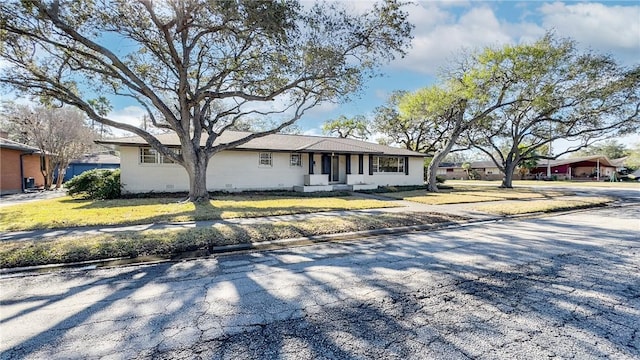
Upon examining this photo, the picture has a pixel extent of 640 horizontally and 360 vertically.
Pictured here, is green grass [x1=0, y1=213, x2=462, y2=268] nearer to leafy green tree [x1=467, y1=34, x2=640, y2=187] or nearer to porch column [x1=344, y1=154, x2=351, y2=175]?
porch column [x1=344, y1=154, x2=351, y2=175]

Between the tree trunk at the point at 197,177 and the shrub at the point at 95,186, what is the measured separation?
14.8ft

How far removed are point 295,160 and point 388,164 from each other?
7.56 metres

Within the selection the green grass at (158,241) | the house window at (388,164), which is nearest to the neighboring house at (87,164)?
the house window at (388,164)

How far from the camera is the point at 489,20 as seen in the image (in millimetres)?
11984

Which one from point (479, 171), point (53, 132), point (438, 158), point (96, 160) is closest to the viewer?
point (438, 158)

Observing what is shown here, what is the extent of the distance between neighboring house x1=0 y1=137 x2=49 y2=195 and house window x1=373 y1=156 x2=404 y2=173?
71.6ft

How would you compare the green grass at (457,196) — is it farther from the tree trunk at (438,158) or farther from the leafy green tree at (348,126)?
the leafy green tree at (348,126)

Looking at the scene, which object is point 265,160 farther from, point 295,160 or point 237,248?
point 237,248

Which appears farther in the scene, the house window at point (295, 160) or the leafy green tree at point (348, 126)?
the leafy green tree at point (348, 126)

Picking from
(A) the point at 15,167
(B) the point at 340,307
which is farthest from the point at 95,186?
(B) the point at 340,307

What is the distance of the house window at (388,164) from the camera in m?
21.4

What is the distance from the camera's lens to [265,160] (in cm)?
1773

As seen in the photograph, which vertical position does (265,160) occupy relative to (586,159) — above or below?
below

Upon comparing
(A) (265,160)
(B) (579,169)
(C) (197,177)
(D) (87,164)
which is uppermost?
(D) (87,164)
